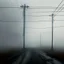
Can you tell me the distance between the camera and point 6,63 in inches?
167

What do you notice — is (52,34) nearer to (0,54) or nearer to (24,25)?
(24,25)

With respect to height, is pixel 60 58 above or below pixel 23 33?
below

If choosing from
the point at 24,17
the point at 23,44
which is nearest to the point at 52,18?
the point at 24,17

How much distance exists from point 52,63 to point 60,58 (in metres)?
0.80

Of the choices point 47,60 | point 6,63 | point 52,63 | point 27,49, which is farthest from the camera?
point 27,49

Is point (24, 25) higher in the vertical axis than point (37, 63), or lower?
higher

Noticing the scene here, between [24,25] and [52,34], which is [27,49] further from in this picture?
[52,34]

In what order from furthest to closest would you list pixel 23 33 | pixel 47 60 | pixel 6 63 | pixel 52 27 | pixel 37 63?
pixel 52 27, pixel 23 33, pixel 37 63, pixel 6 63, pixel 47 60

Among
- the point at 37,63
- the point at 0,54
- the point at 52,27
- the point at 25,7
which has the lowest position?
the point at 37,63

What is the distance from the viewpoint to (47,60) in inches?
154

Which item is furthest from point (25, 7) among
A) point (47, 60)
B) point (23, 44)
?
point (47, 60)

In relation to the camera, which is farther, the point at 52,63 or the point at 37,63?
the point at 37,63

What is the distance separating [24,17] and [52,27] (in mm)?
1563

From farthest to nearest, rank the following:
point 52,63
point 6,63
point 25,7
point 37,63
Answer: point 25,7
point 37,63
point 6,63
point 52,63
